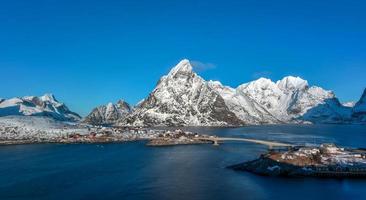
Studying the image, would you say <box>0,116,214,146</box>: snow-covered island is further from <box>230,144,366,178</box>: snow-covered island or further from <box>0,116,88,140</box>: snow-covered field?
<box>230,144,366,178</box>: snow-covered island

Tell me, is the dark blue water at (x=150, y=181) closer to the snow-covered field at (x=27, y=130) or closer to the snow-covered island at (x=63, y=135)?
the snow-covered island at (x=63, y=135)

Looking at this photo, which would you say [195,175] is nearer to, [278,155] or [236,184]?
[236,184]

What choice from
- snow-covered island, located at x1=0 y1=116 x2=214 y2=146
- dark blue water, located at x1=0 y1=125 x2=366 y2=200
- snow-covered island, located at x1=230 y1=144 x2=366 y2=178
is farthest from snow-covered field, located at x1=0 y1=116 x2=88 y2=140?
snow-covered island, located at x1=230 y1=144 x2=366 y2=178

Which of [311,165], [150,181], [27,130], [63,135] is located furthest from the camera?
[27,130]

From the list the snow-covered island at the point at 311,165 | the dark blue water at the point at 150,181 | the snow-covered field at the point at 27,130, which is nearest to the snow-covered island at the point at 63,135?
the snow-covered field at the point at 27,130

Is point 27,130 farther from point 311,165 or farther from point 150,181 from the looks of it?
point 311,165

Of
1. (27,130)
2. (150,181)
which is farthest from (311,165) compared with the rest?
(27,130)

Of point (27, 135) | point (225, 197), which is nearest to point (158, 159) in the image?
point (225, 197)

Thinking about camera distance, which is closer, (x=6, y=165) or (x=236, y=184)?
(x=236, y=184)
